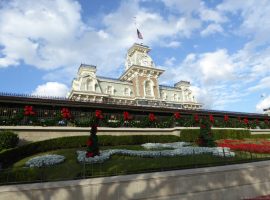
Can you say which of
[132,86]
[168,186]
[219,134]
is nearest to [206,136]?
[219,134]

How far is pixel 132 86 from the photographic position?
68.2m

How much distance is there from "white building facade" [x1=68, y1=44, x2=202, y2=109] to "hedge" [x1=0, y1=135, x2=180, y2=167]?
107 ft

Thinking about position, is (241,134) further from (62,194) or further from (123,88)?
(123,88)

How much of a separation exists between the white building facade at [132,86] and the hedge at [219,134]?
27.1 m

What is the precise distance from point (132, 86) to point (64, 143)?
46.8 m

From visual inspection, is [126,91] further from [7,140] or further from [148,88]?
[7,140]

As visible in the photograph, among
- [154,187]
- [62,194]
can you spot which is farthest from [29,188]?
[154,187]

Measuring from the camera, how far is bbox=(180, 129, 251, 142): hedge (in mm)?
30280

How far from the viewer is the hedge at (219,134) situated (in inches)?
1192

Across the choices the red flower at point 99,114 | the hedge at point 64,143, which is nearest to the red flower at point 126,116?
the red flower at point 99,114

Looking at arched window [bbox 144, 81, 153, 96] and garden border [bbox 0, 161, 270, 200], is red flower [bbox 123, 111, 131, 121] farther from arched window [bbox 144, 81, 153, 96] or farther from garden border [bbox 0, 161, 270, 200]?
arched window [bbox 144, 81, 153, 96]

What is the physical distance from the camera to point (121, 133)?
2780 centimetres

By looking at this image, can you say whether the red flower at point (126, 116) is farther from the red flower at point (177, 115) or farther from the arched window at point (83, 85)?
the arched window at point (83, 85)

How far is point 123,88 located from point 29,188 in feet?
193
